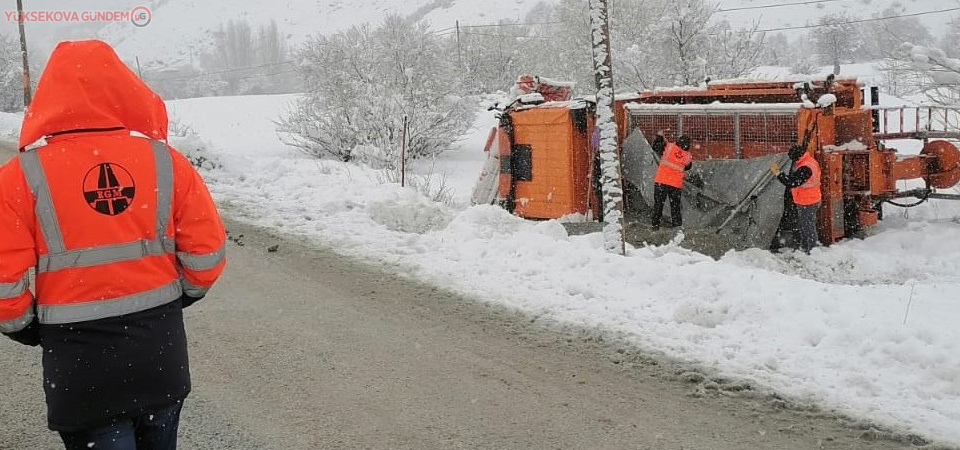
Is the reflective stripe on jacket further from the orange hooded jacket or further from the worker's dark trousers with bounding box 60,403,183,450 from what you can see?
the worker's dark trousers with bounding box 60,403,183,450

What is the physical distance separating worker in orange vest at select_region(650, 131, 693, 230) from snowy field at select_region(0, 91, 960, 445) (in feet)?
5.27

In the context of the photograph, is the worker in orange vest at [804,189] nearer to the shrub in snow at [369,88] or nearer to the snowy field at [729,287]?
the snowy field at [729,287]

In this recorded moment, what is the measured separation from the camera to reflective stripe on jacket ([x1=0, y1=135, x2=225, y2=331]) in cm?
237

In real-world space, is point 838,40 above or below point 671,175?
above

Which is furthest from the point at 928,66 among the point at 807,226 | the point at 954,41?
the point at 954,41

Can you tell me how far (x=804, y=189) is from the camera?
32.7 feet

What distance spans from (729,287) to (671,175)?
4949 millimetres

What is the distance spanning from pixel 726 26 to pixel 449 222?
29.3 m

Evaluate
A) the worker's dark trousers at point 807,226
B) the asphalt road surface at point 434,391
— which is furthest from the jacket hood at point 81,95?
the worker's dark trousers at point 807,226

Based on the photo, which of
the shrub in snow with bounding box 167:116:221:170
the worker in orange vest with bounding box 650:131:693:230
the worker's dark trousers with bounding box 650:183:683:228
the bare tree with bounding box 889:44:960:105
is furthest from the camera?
the shrub in snow with bounding box 167:116:221:170

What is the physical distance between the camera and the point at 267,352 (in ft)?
18.4

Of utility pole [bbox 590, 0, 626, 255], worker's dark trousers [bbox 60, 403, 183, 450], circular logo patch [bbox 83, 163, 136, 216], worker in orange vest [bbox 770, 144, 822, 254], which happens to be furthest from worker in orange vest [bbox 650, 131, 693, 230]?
circular logo patch [bbox 83, 163, 136, 216]

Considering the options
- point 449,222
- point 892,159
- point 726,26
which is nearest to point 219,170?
point 449,222

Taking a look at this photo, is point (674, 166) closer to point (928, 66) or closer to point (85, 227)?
point (928, 66)
